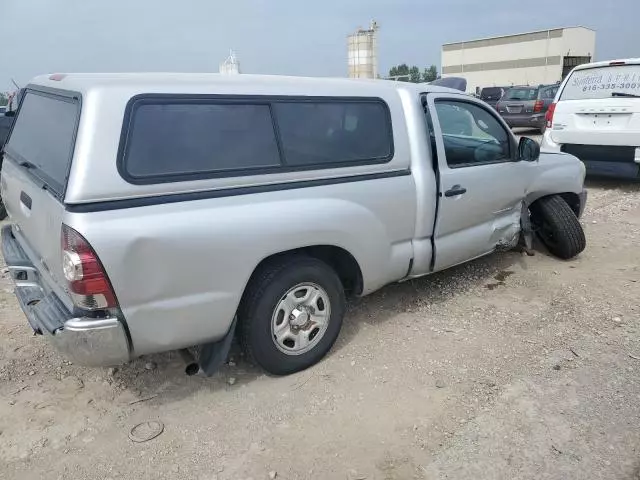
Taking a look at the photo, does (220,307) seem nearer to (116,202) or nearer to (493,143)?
(116,202)

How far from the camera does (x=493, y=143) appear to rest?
442 centimetres

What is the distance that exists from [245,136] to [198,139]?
283 millimetres

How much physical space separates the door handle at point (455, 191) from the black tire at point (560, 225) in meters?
1.55

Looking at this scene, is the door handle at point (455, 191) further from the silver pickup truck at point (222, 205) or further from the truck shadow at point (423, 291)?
the truck shadow at point (423, 291)

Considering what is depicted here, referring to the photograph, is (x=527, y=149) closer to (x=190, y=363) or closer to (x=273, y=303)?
(x=273, y=303)

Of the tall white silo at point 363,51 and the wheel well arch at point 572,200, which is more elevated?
the tall white silo at point 363,51

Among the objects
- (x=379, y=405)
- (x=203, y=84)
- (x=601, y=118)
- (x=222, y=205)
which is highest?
(x=203, y=84)

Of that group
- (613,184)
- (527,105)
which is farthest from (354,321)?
(527,105)

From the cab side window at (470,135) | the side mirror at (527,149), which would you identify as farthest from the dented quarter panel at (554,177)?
the cab side window at (470,135)

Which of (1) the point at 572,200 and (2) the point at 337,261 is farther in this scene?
(1) the point at 572,200

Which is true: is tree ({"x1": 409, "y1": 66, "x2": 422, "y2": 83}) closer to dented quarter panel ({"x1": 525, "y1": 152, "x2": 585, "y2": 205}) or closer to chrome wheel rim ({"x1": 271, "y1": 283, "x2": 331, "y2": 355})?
dented quarter panel ({"x1": 525, "y1": 152, "x2": 585, "y2": 205})

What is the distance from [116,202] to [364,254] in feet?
5.21

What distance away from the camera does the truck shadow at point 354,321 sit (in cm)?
324

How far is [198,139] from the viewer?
2.74m
